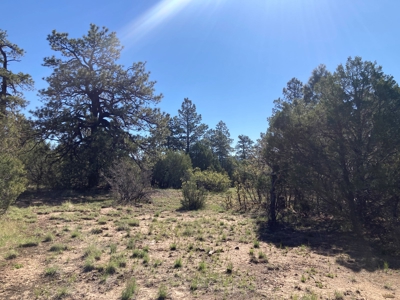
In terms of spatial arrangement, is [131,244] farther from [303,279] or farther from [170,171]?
[170,171]

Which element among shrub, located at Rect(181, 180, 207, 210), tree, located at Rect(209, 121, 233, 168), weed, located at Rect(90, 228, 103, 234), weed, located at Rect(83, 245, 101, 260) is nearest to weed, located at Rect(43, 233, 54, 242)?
weed, located at Rect(90, 228, 103, 234)

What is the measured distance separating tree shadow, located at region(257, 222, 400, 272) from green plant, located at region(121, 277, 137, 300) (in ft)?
13.0

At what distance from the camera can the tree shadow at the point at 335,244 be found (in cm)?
556

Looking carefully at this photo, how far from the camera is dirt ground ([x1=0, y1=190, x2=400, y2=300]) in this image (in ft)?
13.5

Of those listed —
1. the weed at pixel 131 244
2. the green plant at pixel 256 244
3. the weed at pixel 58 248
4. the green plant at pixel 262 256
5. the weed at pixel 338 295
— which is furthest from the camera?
the green plant at pixel 256 244

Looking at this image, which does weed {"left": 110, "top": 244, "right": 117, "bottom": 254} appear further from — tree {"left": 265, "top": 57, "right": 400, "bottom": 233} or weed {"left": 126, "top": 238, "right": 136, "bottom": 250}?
tree {"left": 265, "top": 57, "right": 400, "bottom": 233}

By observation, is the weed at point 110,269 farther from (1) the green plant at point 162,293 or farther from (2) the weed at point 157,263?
(1) the green plant at point 162,293

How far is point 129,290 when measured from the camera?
4016mm

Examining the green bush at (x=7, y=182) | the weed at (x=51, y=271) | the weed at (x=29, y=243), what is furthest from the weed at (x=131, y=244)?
the green bush at (x=7, y=182)

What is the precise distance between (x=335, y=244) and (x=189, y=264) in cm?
413

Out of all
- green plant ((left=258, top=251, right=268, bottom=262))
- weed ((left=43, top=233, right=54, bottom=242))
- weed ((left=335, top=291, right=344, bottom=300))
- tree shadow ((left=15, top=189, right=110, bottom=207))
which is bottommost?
weed ((left=43, top=233, right=54, bottom=242))

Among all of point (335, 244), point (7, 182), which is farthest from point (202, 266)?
point (7, 182)

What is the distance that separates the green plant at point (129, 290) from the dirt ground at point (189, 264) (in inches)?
1.4

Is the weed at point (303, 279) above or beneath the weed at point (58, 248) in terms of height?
above
